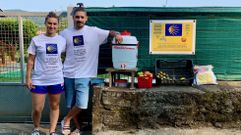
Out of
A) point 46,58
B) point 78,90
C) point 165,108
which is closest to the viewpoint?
point 46,58

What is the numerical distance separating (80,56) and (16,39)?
165cm

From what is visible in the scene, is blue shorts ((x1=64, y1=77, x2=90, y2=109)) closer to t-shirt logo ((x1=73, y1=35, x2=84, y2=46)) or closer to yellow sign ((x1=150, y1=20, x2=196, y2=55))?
t-shirt logo ((x1=73, y1=35, x2=84, y2=46))

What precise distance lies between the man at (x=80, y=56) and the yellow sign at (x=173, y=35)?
2.54 feet

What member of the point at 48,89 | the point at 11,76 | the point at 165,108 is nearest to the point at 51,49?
the point at 48,89

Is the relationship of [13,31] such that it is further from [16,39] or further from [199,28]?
[199,28]

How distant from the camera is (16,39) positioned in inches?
233

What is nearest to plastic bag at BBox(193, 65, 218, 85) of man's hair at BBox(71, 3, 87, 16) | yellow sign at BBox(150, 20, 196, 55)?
yellow sign at BBox(150, 20, 196, 55)

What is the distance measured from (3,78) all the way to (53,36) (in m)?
1.81

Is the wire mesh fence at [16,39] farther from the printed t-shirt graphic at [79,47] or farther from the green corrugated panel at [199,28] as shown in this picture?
the printed t-shirt graphic at [79,47]

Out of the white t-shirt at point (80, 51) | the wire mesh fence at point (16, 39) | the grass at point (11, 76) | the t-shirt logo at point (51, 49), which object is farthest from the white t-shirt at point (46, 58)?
the grass at point (11, 76)

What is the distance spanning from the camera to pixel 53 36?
4.73 metres

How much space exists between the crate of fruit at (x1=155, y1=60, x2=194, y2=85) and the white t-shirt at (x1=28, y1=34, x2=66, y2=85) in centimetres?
161

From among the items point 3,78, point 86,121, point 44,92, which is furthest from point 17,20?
point 86,121

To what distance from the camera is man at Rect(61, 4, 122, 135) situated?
4.86 meters
